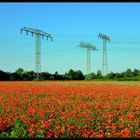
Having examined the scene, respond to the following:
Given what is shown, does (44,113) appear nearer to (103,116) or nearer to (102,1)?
(103,116)

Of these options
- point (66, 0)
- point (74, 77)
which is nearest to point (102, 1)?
point (66, 0)

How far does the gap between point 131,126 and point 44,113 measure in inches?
108

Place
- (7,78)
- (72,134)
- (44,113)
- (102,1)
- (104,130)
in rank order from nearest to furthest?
1. (102,1)
2. (72,134)
3. (104,130)
4. (44,113)
5. (7,78)

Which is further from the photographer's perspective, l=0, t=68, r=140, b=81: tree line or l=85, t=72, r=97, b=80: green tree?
l=85, t=72, r=97, b=80: green tree

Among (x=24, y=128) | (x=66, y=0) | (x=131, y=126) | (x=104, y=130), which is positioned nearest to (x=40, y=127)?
(x=24, y=128)

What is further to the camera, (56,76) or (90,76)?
(90,76)

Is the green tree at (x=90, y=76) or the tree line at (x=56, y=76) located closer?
the tree line at (x=56, y=76)

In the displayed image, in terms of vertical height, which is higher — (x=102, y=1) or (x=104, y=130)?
(x=102, y=1)

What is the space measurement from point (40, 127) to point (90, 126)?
43.6 inches

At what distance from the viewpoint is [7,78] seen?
63688 mm

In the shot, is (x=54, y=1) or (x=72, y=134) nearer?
(x=54, y=1)

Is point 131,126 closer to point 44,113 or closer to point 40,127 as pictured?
point 40,127

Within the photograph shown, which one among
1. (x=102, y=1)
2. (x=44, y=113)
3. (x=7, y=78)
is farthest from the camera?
(x=7, y=78)

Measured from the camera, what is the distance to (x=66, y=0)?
276cm
